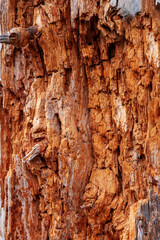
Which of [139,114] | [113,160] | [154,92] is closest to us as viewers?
[154,92]

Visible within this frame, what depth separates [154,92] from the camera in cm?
286

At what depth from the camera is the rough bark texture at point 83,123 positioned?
2930 mm

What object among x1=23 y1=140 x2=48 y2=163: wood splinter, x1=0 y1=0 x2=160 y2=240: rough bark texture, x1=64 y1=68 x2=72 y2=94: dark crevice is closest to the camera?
x1=0 y1=0 x2=160 y2=240: rough bark texture

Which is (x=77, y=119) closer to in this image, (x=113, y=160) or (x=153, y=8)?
(x=113, y=160)

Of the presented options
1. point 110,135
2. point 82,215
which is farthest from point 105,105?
point 82,215

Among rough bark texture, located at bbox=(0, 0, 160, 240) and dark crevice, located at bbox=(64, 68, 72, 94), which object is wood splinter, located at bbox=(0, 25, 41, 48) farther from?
dark crevice, located at bbox=(64, 68, 72, 94)

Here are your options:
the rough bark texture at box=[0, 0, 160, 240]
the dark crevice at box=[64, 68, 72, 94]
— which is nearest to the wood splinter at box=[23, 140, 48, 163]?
the rough bark texture at box=[0, 0, 160, 240]

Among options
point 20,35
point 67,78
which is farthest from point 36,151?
point 20,35

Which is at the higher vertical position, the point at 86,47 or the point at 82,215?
the point at 86,47

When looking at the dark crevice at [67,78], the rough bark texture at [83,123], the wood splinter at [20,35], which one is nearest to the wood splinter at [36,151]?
the rough bark texture at [83,123]

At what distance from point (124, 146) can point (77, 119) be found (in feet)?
2.15

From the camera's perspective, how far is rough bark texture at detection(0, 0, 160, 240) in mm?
2930

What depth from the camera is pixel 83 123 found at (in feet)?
11.5

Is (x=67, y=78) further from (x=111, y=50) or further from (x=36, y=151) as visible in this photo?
(x=36, y=151)
